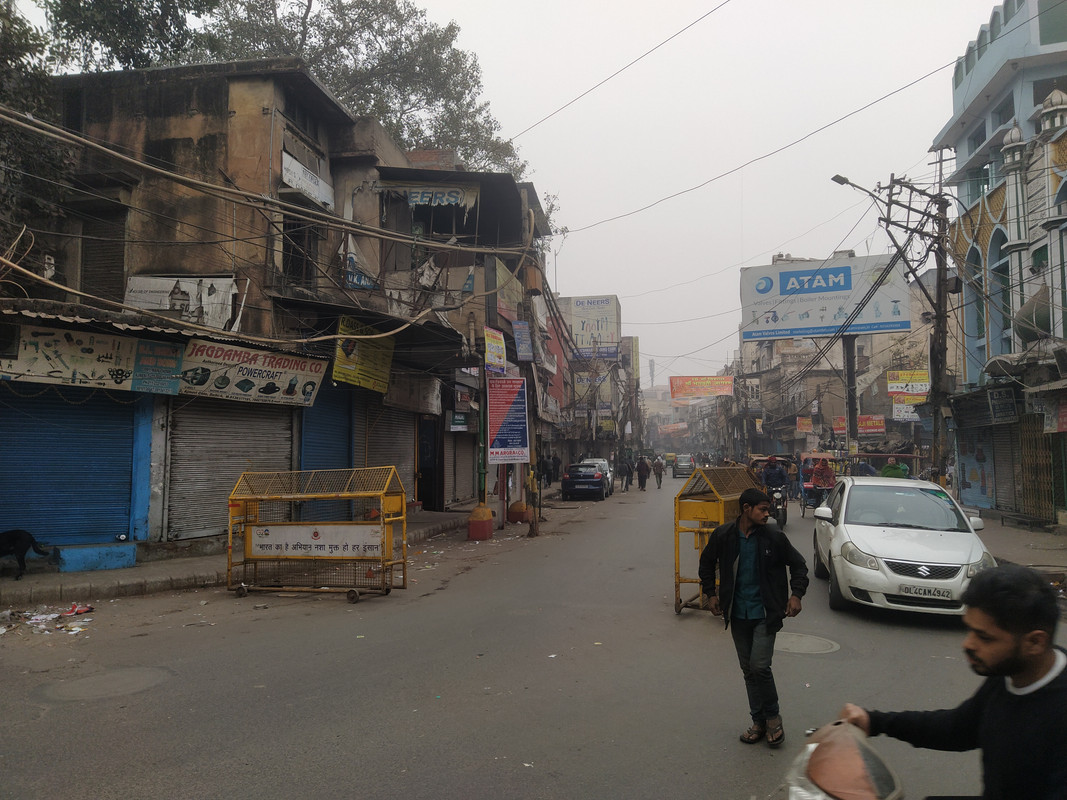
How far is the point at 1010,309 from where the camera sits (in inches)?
762

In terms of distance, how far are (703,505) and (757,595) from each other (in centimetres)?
401

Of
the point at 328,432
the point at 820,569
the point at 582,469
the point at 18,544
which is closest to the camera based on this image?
the point at 18,544

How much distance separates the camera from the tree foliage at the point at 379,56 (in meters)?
24.4

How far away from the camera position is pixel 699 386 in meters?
47.4

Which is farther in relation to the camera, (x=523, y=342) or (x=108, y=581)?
(x=523, y=342)

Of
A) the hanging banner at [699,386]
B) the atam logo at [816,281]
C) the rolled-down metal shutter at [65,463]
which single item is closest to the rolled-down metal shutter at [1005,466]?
the atam logo at [816,281]

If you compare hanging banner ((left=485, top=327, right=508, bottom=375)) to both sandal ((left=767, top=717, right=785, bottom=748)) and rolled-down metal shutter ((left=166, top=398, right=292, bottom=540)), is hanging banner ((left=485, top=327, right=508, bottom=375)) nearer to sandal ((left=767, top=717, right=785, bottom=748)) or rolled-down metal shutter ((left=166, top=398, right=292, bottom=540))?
rolled-down metal shutter ((left=166, top=398, right=292, bottom=540))

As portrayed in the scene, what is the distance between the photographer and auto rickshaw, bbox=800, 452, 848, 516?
74.5ft

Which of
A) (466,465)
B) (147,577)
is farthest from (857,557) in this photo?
(466,465)

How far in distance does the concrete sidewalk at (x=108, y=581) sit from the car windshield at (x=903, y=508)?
9.34 metres

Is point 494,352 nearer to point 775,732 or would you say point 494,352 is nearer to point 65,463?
point 65,463

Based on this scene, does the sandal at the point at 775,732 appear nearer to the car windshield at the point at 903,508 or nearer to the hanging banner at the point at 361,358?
the car windshield at the point at 903,508

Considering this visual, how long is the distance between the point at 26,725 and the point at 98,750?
2.92ft

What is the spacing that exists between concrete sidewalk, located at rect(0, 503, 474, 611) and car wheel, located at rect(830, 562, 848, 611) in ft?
28.7
